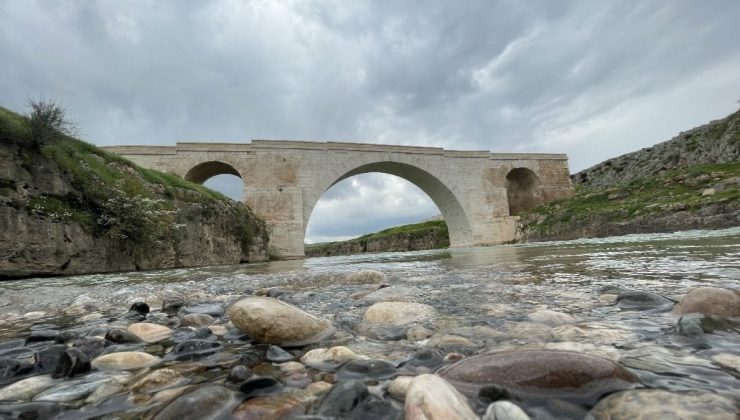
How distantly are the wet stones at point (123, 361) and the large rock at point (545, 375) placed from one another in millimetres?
1246

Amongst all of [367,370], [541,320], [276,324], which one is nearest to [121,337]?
[276,324]

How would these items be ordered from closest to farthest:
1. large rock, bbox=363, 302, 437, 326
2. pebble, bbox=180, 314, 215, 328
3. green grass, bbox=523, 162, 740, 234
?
large rock, bbox=363, 302, 437, 326 → pebble, bbox=180, 314, 215, 328 → green grass, bbox=523, 162, 740, 234

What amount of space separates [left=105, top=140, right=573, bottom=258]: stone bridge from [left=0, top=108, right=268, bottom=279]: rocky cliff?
31.3 ft

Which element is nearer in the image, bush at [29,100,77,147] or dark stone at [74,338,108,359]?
dark stone at [74,338,108,359]

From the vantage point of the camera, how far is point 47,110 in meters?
8.09

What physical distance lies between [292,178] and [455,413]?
2318 cm

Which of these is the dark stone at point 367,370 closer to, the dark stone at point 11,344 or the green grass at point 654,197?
the dark stone at point 11,344

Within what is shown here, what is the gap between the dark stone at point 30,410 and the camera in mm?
1020

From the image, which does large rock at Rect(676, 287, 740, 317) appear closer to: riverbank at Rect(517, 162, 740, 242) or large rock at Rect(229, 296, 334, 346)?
large rock at Rect(229, 296, 334, 346)

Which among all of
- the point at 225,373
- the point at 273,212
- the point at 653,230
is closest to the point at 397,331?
the point at 225,373

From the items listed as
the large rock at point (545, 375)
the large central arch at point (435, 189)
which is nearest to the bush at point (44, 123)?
the large rock at point (545, 375)

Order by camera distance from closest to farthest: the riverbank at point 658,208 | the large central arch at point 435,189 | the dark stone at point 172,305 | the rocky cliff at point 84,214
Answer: the dark stone at point 172,305 → the rocky cliff at point 84,214 → the riverbank at point 658,208 → the large central arch at point 435,189

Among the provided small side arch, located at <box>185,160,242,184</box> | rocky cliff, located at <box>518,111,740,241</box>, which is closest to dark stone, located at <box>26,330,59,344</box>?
rocky cliff, located at <box>518,111,740,241</box>

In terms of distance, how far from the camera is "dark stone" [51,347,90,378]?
4.46ft
